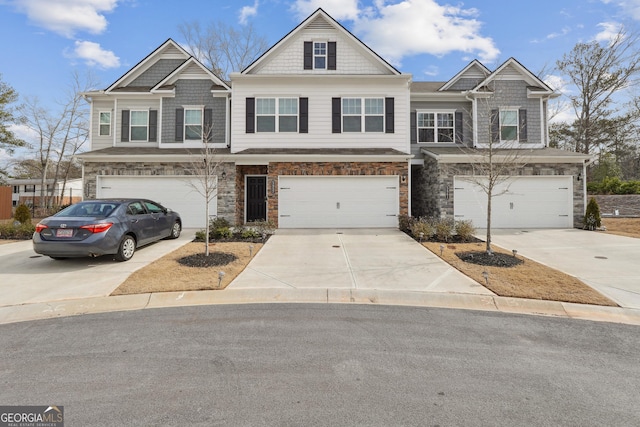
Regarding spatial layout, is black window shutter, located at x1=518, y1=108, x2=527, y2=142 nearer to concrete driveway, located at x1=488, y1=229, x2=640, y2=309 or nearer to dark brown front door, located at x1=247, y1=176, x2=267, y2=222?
concrete driveway, located at x1=488, y1=229, x2=640, y2=309

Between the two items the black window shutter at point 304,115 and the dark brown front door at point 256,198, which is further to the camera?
the dark brown front door at point 256,198

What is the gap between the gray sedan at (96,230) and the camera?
709cm

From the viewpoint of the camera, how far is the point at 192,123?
1541 cm

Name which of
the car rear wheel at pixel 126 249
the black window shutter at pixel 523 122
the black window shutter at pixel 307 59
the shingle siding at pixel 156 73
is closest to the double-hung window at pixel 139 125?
the shingle siding at pixel 156 73

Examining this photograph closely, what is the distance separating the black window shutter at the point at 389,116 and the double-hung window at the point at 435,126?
2628 mm

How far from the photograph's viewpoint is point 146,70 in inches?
671

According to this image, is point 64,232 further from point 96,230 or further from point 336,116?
point 336,116

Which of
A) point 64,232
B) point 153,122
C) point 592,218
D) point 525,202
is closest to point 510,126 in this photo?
point 525,202

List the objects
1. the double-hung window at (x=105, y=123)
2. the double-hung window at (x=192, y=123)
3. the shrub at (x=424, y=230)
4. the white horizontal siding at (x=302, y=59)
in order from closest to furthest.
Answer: the shrub at (x=424, y=230) → the white horizontal siding at (x=302, y=59) → the double-hung window at (x=192, y=123) → the double-hung window at (x=105, y=123)

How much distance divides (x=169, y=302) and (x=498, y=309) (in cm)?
555

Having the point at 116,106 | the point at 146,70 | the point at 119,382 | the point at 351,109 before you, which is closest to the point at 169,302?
the point at 119,382

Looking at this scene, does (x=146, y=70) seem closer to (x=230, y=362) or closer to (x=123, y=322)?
(x=123, y=322)

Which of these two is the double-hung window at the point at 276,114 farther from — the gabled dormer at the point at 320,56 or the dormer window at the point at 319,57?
the dormer window at the point at 319,57

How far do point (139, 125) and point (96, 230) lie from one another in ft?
34.8
